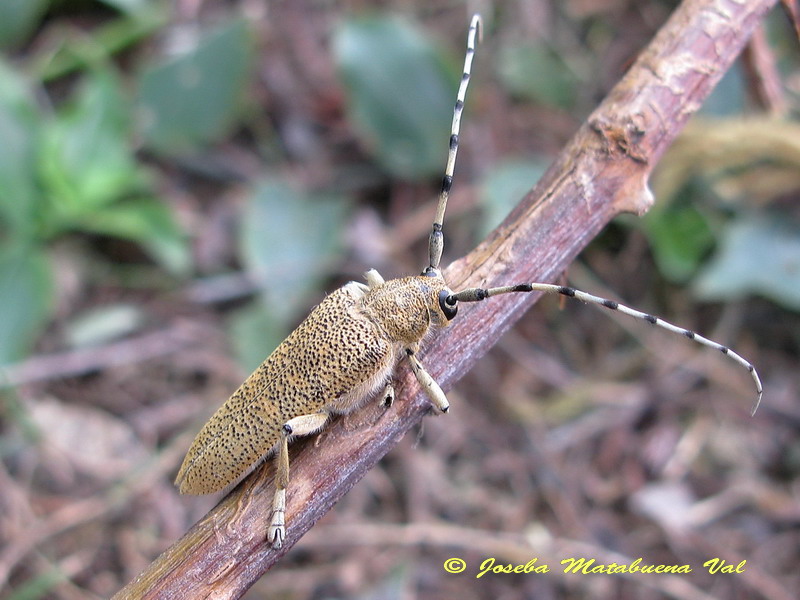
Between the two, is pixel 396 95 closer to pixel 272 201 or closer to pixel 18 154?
pixel 272 201

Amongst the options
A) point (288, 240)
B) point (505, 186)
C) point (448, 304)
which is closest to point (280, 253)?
point (288, 240)

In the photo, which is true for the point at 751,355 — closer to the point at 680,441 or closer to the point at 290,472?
the point at 680,441

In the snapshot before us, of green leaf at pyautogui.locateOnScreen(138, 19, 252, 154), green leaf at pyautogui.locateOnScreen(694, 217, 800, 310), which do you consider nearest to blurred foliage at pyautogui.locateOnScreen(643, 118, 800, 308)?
green leaf at pyautogui.locateOnScreen(694, 217, 800, 310)

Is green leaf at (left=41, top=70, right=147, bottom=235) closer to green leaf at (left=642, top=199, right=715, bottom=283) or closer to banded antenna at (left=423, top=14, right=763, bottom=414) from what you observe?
banded antenna at (left=423, top=14, right=763, bottom=414)

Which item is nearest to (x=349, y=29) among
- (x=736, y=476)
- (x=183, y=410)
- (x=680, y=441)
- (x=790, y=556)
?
(x=183, y=410)

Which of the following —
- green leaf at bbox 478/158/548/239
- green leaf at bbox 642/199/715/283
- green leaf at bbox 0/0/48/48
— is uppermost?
green leaf at bbox 0/0/48/48

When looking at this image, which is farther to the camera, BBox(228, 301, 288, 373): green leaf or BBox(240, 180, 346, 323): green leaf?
BBox(240, 180, 346, 323): green leaf
